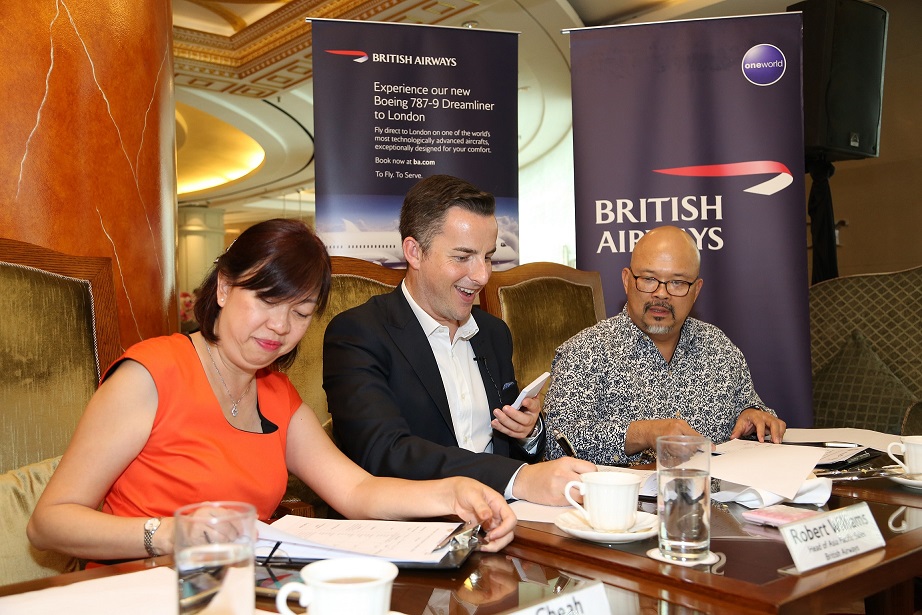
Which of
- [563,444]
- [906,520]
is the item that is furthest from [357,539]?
[563,444]

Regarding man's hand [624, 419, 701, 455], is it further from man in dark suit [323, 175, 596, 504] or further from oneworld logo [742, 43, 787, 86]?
oneworld logo [742, 43, 787, 86]

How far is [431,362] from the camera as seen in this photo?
1.97 meters

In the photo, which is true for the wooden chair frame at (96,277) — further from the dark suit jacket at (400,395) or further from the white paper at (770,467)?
the white paper at (770,467)

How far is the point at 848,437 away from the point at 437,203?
3.80ft

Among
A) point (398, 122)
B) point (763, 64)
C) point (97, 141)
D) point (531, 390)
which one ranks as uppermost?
point (763, 64)

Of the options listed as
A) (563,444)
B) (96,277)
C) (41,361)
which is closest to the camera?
(41,361)

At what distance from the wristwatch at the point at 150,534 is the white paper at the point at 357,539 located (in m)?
0.18

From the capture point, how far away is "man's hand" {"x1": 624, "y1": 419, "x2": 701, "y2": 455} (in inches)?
76.0

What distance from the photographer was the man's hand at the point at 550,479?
135 cm

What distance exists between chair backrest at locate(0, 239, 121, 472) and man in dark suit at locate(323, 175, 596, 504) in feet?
1.69

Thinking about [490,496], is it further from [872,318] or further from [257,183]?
[257,183]

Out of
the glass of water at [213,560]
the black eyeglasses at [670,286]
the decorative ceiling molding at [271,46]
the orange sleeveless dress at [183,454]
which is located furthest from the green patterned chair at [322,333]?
the decorative ceiling molding at [271,46]

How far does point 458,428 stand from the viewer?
2.08 metres

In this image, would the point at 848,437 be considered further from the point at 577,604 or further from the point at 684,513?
the point at 577,604
